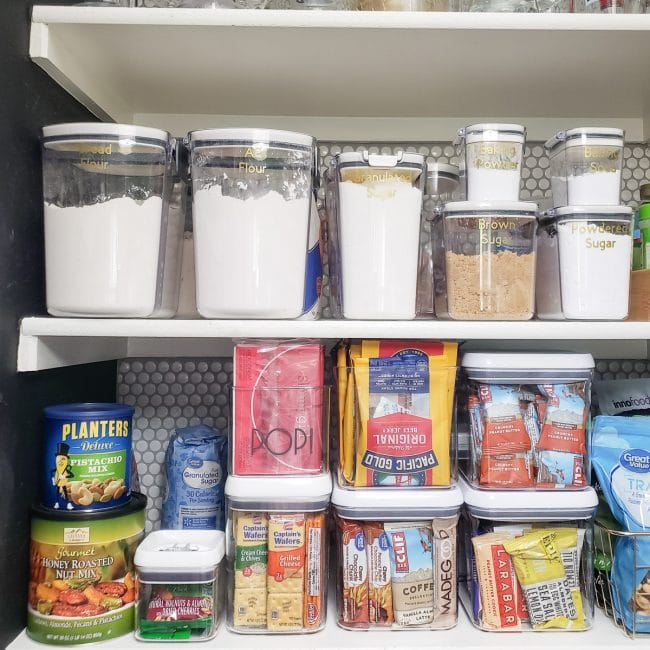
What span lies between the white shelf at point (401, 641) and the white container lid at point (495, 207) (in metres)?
0.67

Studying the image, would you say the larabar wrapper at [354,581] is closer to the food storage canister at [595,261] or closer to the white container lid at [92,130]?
the food storage canister at [595,261]

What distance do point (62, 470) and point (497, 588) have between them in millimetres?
719

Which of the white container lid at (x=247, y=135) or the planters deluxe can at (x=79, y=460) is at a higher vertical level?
the white container lid at (x=247, y=135)

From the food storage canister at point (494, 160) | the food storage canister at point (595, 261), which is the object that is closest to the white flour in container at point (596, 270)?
the food storage canister at point (595, 261)

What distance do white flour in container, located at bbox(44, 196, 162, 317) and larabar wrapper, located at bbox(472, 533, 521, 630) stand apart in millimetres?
681

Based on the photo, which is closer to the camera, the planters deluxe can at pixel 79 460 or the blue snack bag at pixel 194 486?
the planters deluxe can at pixel 79 460

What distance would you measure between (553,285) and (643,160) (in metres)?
0.50

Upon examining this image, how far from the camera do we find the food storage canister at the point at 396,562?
967 millimetres

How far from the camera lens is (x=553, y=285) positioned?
3.31 feet

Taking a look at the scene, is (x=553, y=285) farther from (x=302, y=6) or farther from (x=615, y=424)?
(x=302, y=6)

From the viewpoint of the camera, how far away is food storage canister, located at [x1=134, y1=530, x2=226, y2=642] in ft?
3.08

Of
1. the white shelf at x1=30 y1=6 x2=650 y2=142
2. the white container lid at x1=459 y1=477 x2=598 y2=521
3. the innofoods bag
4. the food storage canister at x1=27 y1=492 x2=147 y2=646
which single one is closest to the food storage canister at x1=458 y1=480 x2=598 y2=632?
the white container lid at x1=459 y1=477 x2=598 y2=521

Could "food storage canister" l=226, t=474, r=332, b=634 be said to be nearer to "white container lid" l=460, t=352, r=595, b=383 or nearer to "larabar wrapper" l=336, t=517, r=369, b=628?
"larabar wrapper" l=336, t=517, r=369, b=628

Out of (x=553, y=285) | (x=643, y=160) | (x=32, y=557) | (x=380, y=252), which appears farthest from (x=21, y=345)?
(x=643, y=160)
